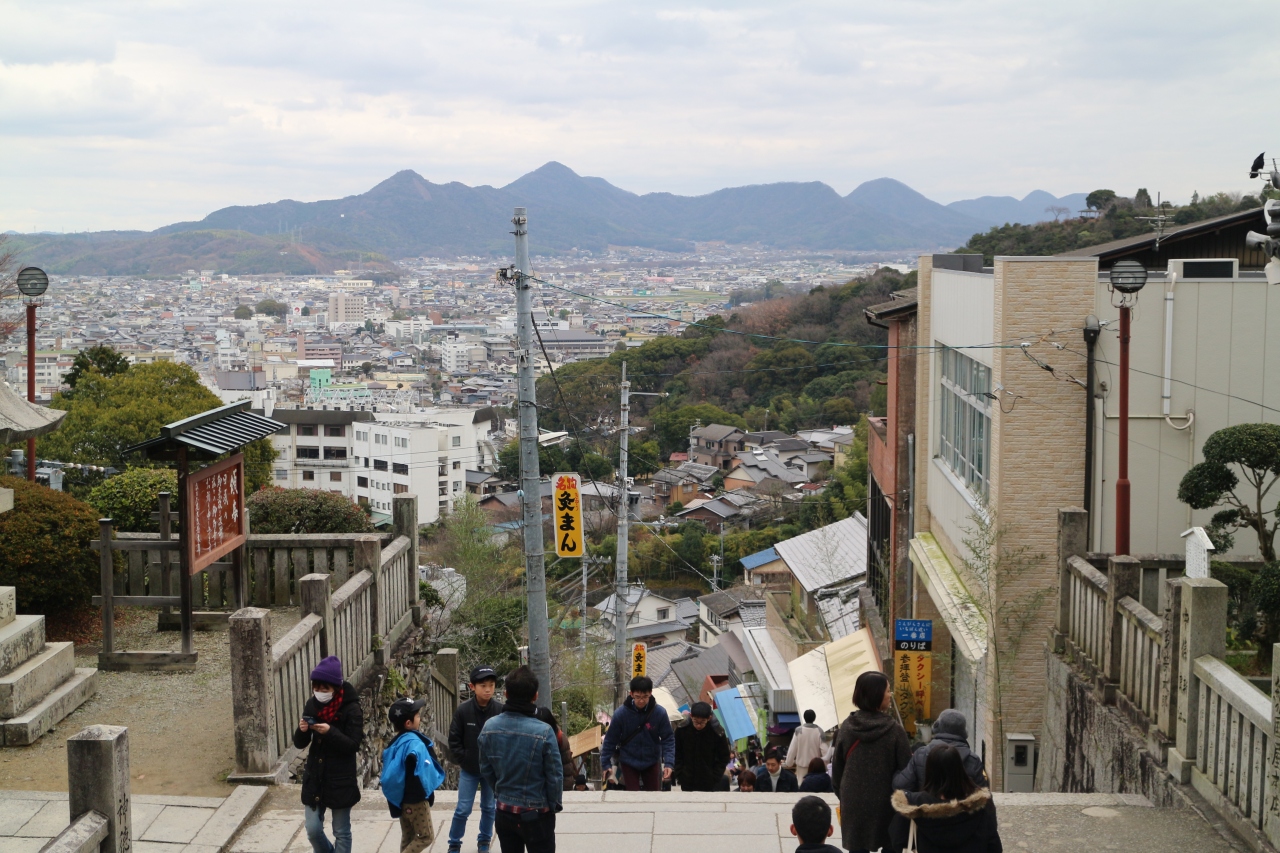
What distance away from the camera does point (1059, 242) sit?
4434 centimetres

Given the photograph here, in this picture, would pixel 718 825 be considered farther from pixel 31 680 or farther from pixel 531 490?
pixel 531 490

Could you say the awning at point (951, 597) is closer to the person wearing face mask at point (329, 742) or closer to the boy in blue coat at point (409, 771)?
the boy in blue coat at point (409, 771)

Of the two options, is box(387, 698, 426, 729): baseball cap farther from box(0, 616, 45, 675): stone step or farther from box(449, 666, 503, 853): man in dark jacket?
box(0, 616, 45, 675): stone step

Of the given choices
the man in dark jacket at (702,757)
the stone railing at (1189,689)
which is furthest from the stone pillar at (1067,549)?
the man in dark jacket at (702,757)

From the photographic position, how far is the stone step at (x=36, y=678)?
25.3ft

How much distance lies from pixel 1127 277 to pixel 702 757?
548 centimetres

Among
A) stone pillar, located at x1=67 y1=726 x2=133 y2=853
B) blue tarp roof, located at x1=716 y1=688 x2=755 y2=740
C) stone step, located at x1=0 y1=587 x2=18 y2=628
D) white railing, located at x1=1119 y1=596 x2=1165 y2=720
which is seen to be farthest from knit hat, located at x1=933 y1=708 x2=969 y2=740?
blue tarp roof, located at x1=716 y1=688 x2=755 y2=740

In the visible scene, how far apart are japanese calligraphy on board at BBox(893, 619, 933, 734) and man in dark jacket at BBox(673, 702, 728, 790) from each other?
6944mm

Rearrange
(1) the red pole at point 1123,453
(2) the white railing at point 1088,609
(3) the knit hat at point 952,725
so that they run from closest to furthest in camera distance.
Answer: (3) the knit hat at point 952,725
(2) the white railing at point 1088,609
(1) the red pole at point 1123,453

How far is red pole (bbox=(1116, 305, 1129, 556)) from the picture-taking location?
34.3 feet

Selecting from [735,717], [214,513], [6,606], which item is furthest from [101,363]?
[6,606]

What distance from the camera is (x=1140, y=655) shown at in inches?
302

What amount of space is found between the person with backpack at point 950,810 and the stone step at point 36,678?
5866mm

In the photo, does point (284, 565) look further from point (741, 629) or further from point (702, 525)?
point (702, 525)
